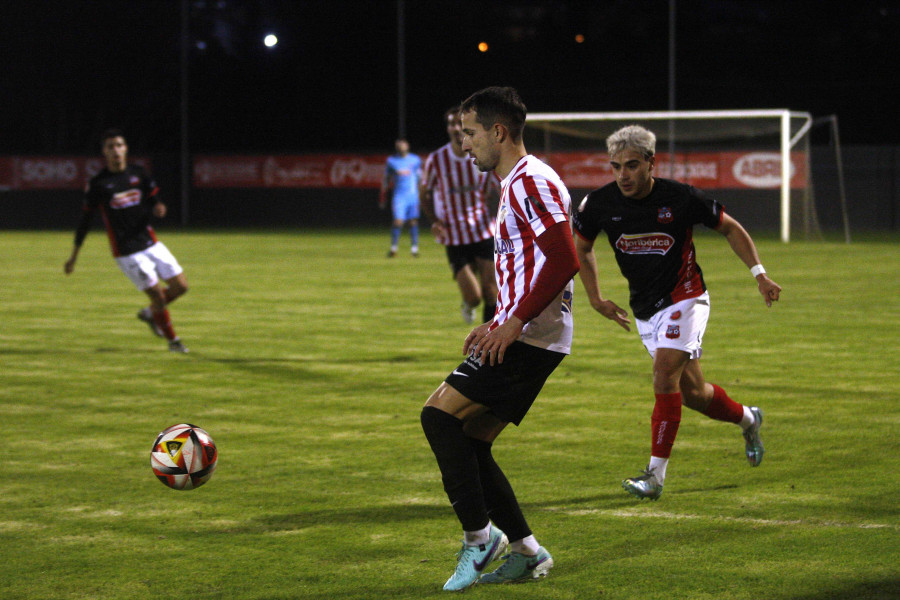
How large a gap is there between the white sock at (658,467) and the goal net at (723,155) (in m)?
21.7

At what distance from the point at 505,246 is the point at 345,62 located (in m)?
39.9

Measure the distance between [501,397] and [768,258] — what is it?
59.3 feet

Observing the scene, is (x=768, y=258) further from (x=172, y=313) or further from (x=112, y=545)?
(x=112, y=545)

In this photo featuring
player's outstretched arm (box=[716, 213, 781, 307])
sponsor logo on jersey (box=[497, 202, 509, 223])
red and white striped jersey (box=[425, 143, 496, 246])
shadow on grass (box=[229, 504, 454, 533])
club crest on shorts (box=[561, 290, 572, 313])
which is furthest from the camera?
red and white striped jersey (box=[425, 143, 496, 246])

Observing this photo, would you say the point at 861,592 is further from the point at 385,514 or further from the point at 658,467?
the point at 385,514

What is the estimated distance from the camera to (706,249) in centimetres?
2508

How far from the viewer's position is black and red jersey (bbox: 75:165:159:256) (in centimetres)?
1139

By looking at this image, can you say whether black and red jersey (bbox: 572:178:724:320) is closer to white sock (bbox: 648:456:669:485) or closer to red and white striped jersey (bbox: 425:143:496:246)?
white sock (bbox: 648:456:669:485)

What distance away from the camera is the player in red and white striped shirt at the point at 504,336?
4.26m

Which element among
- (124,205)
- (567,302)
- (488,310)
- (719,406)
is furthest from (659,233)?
(124,205)

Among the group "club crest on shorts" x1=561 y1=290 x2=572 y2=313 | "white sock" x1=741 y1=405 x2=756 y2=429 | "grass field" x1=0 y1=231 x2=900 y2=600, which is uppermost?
"club crest on shorts" x1=561 y1=290 x2=572 y2=313

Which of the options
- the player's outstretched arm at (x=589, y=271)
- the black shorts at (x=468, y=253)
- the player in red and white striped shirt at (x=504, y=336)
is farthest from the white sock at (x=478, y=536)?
the black shorts at (x=468, y=253)

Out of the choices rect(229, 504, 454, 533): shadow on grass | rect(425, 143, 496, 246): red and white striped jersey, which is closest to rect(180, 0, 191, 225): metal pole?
rect(425, 143, 496, 246): red and white striped jersey

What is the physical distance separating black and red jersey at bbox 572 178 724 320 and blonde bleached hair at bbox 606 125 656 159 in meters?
0.21
